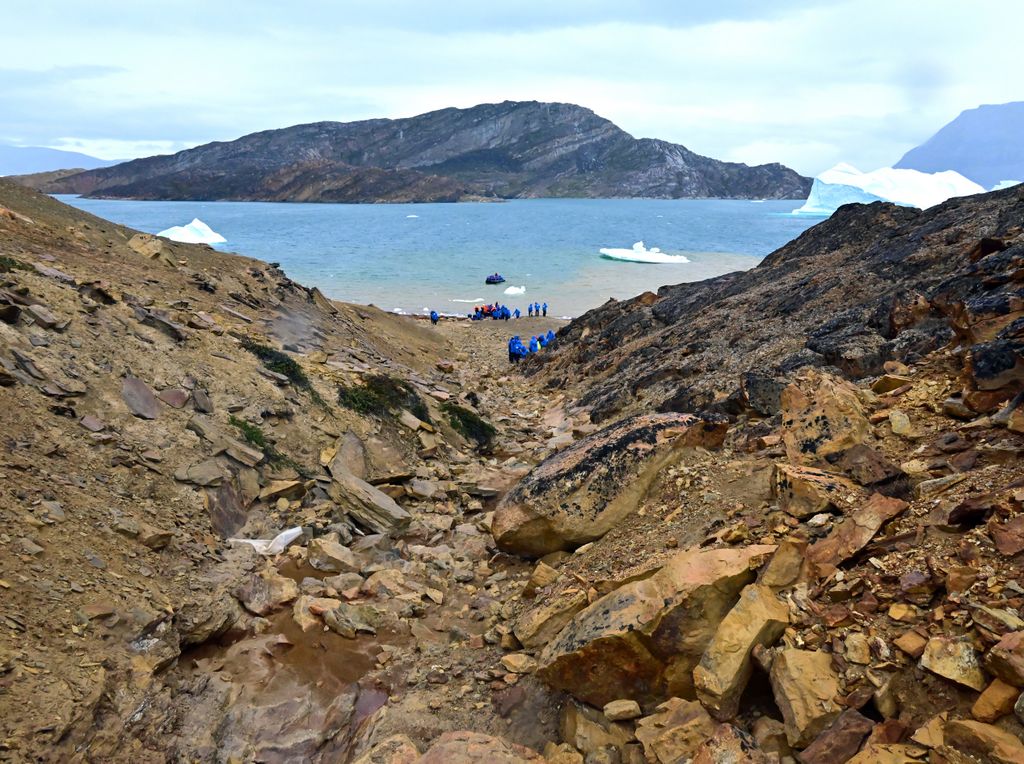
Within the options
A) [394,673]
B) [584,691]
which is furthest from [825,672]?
[394,673]

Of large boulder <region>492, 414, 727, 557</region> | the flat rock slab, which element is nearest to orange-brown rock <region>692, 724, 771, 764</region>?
large boulder <region>492, 414, 727, 557</region>

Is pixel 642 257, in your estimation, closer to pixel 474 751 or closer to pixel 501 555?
pixel 501 555

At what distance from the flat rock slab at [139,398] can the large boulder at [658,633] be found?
7905 mm

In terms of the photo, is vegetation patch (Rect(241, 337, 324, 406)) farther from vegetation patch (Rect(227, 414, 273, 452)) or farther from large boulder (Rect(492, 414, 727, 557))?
large boulder (Rect(492, 414, 727, 557))

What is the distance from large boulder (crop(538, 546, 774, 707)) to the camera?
5.16m

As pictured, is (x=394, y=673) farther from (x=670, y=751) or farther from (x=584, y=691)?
(x=670, y=751)

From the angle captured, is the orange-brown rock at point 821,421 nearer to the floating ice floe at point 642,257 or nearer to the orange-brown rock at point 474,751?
the orange-brown rock at point 474,751

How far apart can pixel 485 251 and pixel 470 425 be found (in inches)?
2759

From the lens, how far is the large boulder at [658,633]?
203 inches

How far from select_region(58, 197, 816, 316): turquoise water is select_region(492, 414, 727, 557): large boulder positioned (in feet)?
124

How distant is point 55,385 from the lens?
9492 millimetres

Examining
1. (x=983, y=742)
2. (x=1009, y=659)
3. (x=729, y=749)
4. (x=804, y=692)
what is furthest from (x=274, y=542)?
(x=1009, y=659)

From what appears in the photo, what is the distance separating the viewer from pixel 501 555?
9234 millimetres

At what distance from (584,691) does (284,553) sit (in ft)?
17.4
